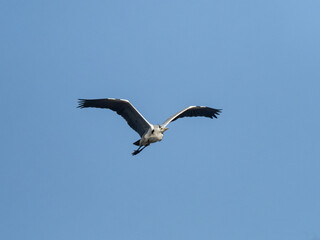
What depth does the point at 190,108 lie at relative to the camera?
3206cm

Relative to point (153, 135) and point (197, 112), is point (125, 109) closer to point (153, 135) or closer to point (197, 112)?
point (153, 135)

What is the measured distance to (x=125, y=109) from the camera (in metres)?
28.9

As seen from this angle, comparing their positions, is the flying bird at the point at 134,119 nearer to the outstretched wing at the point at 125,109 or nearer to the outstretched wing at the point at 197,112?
the outstretched wing at the point at 125,109

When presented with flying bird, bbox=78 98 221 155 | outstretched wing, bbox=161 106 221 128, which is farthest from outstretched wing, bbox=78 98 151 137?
outstretched wing, bbox=161 106 221 128

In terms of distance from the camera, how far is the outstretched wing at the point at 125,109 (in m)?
28.5

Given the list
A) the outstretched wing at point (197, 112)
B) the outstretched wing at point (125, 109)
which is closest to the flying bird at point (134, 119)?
the outstretched wing at point (125, 109)

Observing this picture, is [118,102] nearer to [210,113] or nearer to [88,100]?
[88,100]

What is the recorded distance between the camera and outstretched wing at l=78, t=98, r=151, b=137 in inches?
1122

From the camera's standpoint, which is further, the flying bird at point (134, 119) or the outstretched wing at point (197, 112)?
the outstretched wing at point (197, 112)

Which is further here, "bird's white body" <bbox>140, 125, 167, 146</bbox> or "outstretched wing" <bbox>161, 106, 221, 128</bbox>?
"outstretched wing" <bbox>161, 106, 221, 128</bbox>

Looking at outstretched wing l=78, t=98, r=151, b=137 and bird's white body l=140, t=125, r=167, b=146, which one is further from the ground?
outstretched wing l=78, t=98, r=151, b=137

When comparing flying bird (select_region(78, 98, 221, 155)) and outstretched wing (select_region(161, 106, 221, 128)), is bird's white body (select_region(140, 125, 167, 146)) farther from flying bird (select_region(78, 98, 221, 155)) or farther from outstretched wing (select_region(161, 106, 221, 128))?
outstretched wing (select_region(161, 106, 221, 128))

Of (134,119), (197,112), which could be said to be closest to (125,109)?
(134,119)

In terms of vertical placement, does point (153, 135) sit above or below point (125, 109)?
below
